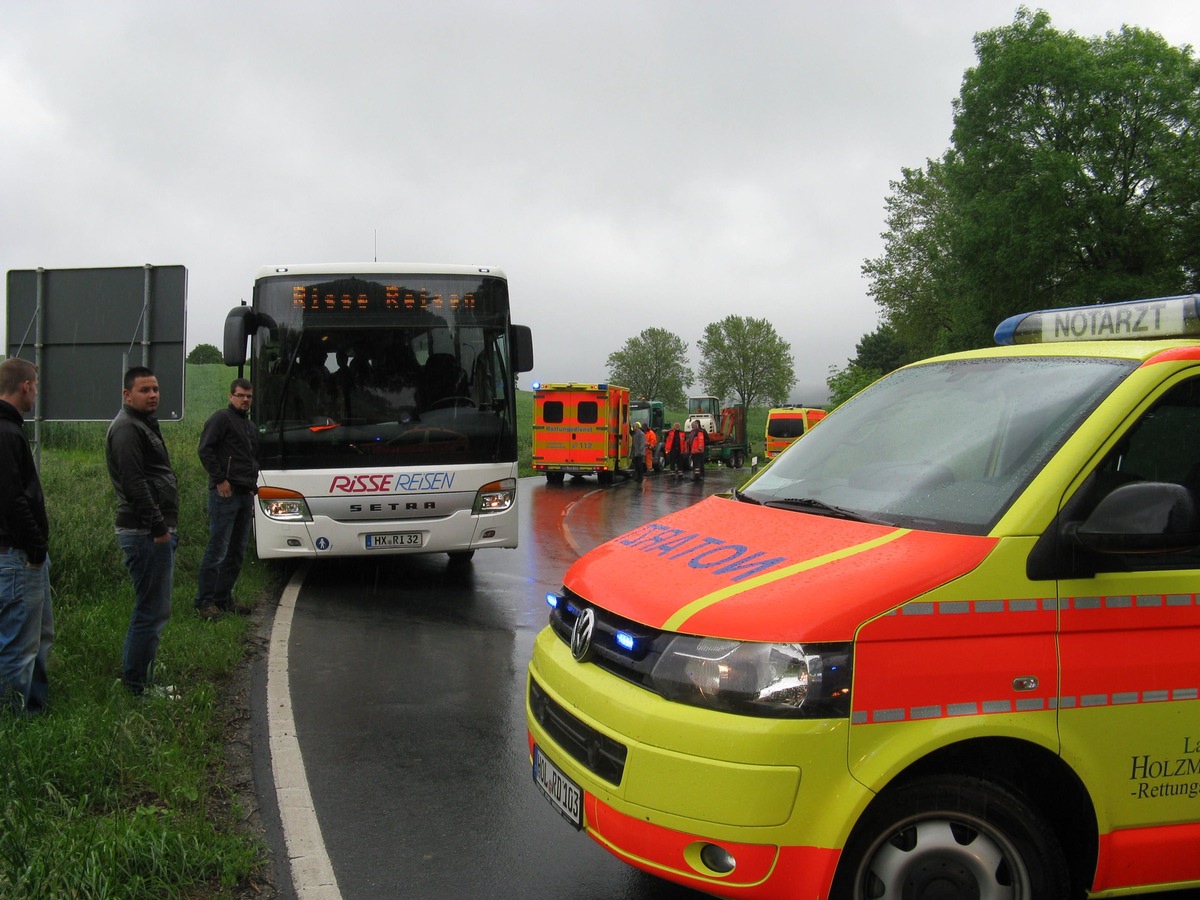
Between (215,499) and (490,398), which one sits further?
(490,398)

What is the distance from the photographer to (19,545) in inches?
194

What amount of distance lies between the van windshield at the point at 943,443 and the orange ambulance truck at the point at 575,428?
23.4 meters

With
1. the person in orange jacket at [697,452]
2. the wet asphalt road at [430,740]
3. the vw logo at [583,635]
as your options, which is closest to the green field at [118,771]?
the wet asphalt road at [430,740]

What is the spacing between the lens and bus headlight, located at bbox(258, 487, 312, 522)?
9227mm

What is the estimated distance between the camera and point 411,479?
30.9ft

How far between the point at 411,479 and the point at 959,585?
279 inches

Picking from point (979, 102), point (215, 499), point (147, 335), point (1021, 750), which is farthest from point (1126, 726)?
point (979, 102)

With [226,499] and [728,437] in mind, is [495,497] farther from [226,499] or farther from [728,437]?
[728,437]

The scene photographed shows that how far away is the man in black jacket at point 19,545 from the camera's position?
4.90m

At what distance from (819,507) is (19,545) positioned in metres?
3.85

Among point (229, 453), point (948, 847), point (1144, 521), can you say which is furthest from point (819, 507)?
point (229, 453)

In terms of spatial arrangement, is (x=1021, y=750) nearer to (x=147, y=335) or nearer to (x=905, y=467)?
(x=905, y=467)

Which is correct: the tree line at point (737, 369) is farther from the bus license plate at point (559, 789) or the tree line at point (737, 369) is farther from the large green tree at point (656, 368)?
the bus license plate at point (559, 789)

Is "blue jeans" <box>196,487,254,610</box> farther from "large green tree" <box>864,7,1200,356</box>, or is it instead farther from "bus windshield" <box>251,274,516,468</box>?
"large green tree" <box>864,7,1200,356</box>
